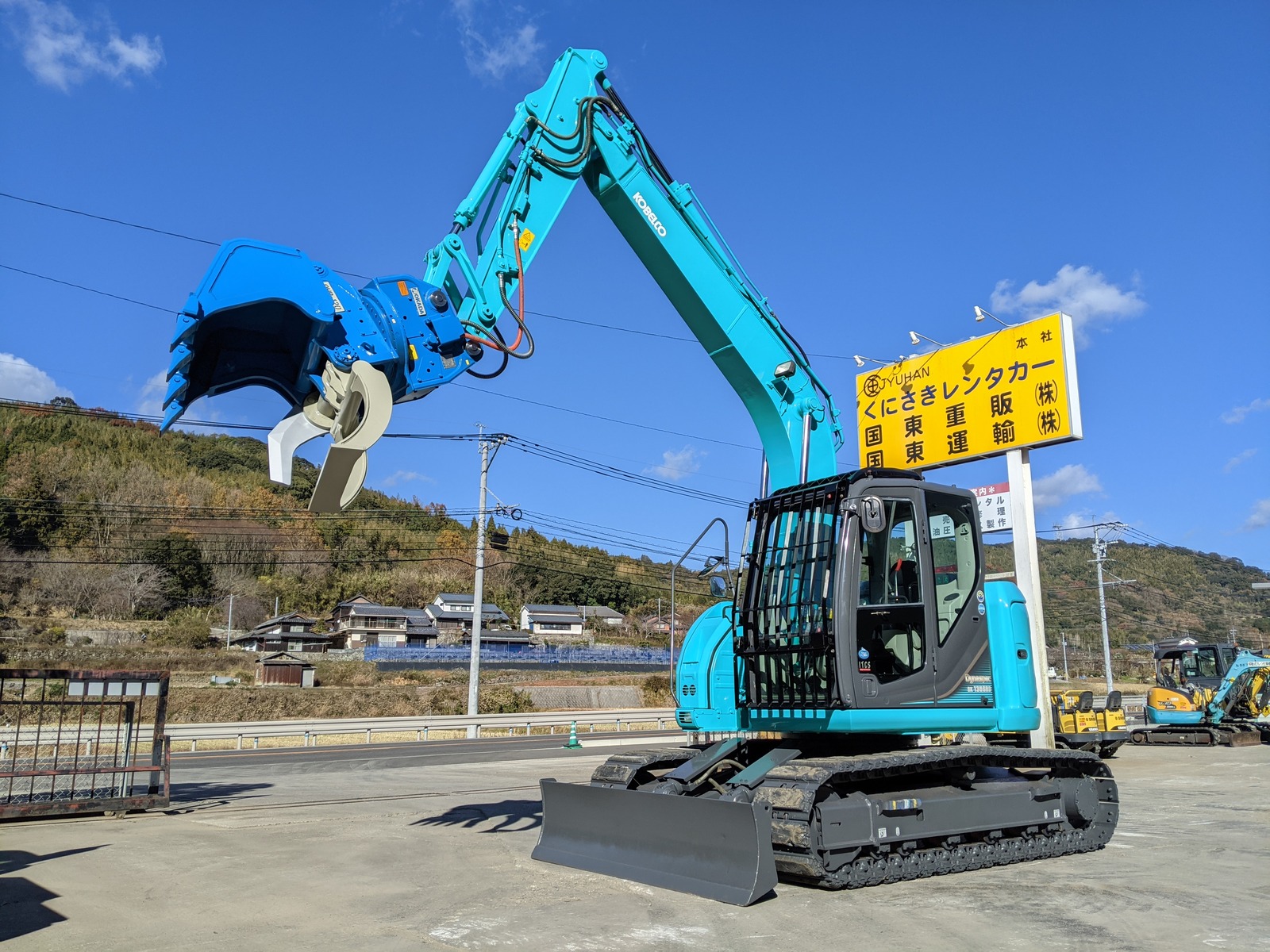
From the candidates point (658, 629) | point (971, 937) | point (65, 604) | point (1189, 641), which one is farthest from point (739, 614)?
point (658, 629)

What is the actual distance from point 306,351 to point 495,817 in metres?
6.53

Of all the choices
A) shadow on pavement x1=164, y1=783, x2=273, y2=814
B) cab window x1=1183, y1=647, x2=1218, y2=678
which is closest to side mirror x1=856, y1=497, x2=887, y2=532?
shadow on pavement x1=164, y1=783, x2=273, y2=814

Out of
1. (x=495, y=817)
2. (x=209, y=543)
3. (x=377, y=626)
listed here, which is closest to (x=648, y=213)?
(x=495, y=817)

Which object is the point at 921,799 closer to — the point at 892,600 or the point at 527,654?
the point at 892,600

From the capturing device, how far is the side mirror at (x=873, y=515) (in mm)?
7078

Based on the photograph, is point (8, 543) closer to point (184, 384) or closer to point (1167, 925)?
point (184, 384)

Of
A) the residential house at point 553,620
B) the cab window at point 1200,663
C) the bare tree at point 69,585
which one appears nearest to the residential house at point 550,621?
the residential house at point 553,620

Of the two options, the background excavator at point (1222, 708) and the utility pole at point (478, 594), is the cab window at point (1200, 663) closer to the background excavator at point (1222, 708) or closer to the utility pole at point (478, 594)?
the background excavator at point (1222, 708)

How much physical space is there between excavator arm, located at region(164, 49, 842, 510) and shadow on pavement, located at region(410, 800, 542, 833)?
15.5ft

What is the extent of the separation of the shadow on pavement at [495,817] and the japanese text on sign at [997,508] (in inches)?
452

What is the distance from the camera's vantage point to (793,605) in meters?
7.70

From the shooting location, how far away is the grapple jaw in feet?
20.5

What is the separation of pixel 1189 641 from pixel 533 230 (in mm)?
26146

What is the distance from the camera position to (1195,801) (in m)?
12.8
